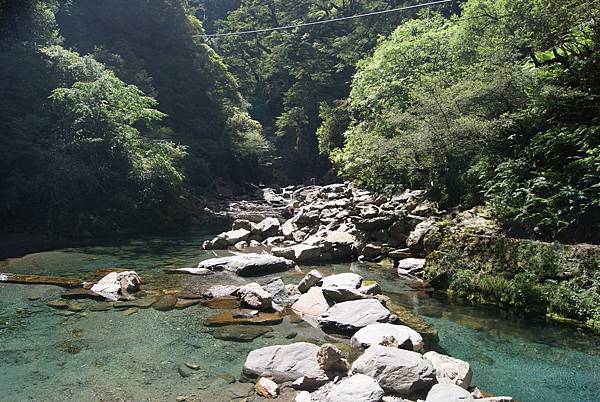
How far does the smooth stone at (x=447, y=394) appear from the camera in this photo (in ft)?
16.6

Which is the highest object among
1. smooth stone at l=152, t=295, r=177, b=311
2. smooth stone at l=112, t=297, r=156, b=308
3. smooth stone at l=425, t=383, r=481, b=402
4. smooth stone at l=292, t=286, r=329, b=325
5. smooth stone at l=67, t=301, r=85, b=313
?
smooth stone at l=67, t=301, r=85, b=313

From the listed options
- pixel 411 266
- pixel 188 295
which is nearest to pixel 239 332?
pixel 188 295

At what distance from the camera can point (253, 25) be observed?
149 feet

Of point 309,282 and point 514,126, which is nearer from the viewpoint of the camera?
point 309,282

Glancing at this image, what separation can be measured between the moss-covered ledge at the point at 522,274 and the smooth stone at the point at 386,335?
3.07m

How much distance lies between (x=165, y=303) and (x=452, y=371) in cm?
577

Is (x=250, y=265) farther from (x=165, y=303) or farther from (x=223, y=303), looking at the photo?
(x=165, y=303)

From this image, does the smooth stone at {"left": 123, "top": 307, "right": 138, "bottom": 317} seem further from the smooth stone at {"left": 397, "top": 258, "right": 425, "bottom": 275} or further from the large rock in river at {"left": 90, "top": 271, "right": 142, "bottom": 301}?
the smooth stone at {"left": 397, "top": 258, "right": 425, "bottom": 275}

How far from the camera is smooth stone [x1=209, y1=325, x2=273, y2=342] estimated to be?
7.71m

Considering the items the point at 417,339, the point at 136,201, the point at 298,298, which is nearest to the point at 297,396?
the point at 417,339

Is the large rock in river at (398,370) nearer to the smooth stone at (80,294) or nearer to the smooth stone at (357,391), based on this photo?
the smooth stone at (357,391)

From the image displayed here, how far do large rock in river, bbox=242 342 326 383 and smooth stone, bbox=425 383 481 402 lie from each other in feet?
4.71

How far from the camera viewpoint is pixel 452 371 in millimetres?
5930

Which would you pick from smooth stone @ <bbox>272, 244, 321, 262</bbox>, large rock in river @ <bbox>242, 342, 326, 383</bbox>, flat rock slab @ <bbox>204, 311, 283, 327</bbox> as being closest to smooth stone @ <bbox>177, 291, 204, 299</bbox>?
flat rock slab @ <bbox>204, 311, 283, 327</bbox>
